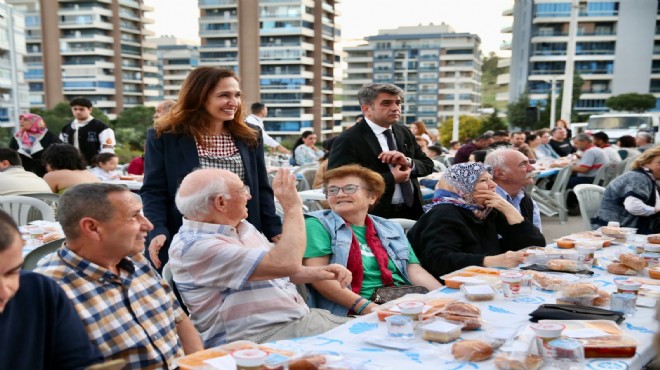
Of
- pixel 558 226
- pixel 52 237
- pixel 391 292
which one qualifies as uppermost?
pixel 52 237

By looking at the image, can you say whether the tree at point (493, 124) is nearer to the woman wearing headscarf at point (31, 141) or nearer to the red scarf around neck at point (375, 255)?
the woman wearing headscarf at point (31, 141)

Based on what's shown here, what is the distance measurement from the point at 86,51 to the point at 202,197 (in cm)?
8573

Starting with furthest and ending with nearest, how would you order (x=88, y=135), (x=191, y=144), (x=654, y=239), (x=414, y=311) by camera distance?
(x=88, y=135), (x=654, y=239), (x=191, y=144), (x=414, y=311)

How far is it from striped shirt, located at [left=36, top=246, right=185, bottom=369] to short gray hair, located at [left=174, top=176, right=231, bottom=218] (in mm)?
328

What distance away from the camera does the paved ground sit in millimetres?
7734

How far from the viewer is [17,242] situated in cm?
144

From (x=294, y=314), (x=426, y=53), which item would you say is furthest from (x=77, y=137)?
(x=426, y=53)

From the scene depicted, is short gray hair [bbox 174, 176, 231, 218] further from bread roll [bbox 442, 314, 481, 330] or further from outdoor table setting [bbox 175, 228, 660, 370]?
bread roll [bbox 442, 314, 481, 330]

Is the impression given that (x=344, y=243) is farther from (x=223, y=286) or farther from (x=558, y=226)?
(x=558, y=226)

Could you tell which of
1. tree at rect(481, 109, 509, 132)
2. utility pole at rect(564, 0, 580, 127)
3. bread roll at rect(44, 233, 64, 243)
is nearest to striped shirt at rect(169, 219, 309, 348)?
bread roll at rect(44, 233, 64, 243)

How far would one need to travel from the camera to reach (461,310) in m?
2.00

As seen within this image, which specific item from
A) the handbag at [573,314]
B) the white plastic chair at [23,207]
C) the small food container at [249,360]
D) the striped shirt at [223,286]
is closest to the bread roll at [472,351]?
the handbag at [573,314]

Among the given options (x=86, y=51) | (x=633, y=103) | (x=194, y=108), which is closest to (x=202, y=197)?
(x=194, y=108)

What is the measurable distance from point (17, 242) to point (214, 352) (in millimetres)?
546
